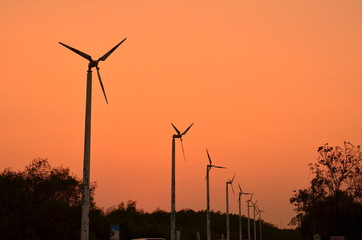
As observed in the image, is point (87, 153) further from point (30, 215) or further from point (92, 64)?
point (30, 215)

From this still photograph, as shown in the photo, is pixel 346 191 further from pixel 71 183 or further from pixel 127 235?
pixel 71 183

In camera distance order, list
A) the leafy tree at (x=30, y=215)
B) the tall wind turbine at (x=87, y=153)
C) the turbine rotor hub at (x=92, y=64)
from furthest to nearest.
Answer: the leafy tree at (x=30, y=215)
the turbine rotor hub at (x=92, y=64)
the tall wind turbine at (x=87, y=153)

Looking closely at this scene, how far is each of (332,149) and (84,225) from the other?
7470cm

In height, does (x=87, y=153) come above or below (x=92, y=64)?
below

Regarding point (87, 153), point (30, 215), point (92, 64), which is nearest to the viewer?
point (87, 153)

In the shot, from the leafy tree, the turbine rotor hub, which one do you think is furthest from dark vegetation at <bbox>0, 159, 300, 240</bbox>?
the turbine rotor hub

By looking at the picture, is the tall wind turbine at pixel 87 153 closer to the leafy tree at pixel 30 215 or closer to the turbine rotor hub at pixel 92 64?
the turbine rotor hub at pixel 92 64

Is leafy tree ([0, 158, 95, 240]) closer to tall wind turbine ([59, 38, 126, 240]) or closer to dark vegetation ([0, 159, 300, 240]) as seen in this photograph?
dark vegetation ([0, 159, 300, 240])

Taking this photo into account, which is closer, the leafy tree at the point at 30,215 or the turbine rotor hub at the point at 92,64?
the turbine rotor hub at the point at 92,64

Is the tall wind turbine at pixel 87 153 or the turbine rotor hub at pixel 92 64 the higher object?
the turbine rotor hub at pixel 92 64

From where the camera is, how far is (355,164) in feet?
346

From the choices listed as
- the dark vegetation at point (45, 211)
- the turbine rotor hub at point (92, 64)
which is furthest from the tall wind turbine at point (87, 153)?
the dark vegetation at point (45, 211)

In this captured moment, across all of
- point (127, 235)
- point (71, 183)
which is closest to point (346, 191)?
point (127, 235)

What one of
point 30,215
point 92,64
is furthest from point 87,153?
point 30,215
